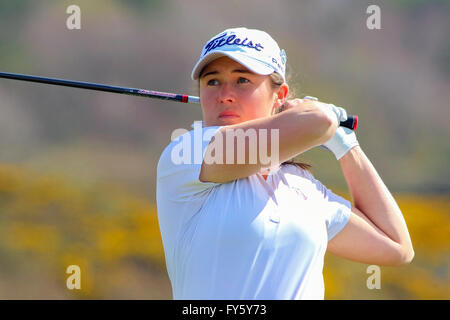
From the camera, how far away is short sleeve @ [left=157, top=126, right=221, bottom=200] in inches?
52.6

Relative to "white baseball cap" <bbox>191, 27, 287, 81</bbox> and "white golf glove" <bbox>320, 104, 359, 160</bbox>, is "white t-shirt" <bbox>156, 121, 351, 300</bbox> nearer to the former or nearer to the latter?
"white baseball cap" <bbox>191, 27, 287, 81</bbox>

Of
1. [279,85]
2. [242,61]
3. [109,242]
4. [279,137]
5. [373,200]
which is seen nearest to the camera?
[279,137]

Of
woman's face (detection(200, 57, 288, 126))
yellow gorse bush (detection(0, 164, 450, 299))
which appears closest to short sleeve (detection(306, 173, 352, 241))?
woman's face (detection(200, 57, 288, 126))

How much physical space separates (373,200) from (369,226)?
9 centimetres

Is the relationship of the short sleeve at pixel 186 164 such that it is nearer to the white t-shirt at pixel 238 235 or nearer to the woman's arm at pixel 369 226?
the white t-shirt at pixel 238 235

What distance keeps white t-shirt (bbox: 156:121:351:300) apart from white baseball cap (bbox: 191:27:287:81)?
19 centimetres

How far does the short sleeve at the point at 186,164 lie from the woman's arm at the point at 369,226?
0.40 m

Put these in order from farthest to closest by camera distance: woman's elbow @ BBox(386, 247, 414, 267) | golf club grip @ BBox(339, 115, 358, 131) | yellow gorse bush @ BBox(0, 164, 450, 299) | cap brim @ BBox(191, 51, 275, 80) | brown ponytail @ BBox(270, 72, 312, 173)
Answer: yellow gorse bush @ BBox(0, 164, 450, 299)
golf club grip @ BBox(339, 115, 358, 131)
woman's elbow @ BBox(386, 247, 414, 267)
brown ponytail @ BBox(270, 72, 312, 173)
cap brim @ BBox(191, 51, 275, 80)

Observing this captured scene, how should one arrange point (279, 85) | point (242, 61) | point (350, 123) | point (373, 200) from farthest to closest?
point (350, 123) → point (373, 200) → point (279, 85) → point (242, 61)

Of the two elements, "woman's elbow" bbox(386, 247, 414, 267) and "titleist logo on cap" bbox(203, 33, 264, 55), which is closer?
"titleist logo on cap" bbox(203, 33, 264, 55)

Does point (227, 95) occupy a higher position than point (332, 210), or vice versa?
point (227, 95)

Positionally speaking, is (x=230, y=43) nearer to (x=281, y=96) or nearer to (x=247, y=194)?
(x=281, y=96)

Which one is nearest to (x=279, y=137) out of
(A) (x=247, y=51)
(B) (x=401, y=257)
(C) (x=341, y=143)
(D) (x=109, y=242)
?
(A) (x=247, y=51)

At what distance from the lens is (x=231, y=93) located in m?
1.44
